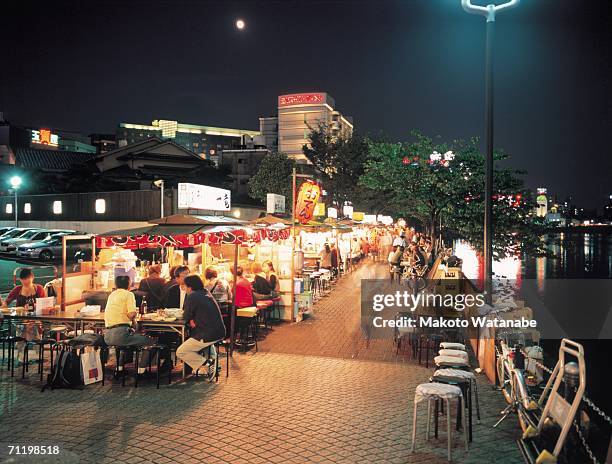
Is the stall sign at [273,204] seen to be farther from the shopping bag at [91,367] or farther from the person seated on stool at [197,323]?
the shopping bag at [91,367]

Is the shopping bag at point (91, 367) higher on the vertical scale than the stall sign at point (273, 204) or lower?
lower

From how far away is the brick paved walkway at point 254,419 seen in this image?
18.0 feet

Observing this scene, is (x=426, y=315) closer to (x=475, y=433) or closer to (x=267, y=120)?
(x=475, y=433)

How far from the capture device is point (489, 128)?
33.4 ft

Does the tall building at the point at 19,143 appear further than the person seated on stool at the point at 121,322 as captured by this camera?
Yes

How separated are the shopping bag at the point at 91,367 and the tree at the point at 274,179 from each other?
1462 inches

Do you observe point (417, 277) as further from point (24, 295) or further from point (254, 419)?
point (24, 295)

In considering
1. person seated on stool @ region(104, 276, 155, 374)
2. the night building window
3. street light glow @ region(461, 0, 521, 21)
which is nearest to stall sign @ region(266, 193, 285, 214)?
street light glow @ region(461, 0, 521, 21)

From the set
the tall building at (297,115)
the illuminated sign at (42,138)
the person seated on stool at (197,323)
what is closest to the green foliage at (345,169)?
the person seated on stool at (197,323)

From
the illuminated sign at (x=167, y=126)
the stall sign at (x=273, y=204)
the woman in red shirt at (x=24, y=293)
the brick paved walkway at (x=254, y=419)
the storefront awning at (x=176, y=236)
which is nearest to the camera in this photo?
the brick paved walkway at (x=254, y=419)

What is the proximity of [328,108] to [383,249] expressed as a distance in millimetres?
71848

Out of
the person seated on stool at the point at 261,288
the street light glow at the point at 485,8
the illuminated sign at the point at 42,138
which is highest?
the illuminated sign at the point at 42,138

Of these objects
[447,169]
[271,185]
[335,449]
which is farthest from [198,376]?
[271,185]

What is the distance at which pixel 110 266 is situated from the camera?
1270cm
